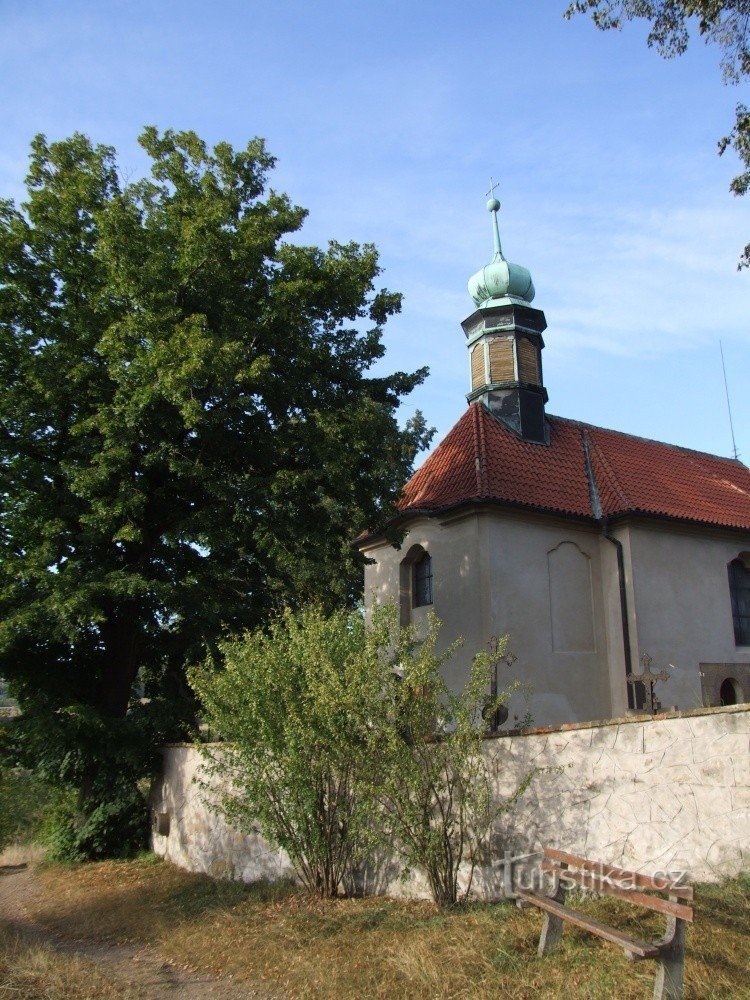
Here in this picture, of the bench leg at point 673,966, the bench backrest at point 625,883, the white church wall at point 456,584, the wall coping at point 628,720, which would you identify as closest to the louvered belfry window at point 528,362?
the white church wall at point 456,584

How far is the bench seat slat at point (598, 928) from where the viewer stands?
447 centimetres

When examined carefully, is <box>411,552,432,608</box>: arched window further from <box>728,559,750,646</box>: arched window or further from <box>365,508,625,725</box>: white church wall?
<box>728,559,750,646</box>: arched window

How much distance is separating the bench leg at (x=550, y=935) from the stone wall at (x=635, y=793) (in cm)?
118

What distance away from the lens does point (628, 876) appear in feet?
17.9

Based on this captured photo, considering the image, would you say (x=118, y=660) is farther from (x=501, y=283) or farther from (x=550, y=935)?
(x=501, y=283)

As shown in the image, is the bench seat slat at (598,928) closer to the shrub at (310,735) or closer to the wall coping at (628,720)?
the wall coping at (628,720)

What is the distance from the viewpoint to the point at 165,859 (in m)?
12.1

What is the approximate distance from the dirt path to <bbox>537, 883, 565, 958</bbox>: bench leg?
1.98 metres

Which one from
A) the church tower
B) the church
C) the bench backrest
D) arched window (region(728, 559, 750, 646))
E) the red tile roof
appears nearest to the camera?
the bench backrest

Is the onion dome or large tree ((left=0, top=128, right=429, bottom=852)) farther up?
the onion dome

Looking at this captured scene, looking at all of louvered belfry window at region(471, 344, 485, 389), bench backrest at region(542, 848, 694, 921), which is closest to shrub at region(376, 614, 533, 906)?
bench backrest at region(542, 848, 694, 921)

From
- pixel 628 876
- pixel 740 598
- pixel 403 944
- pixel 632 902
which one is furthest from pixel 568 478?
pixel 632 902

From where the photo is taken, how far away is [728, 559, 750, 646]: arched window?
695 inches

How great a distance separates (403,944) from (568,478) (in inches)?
511
